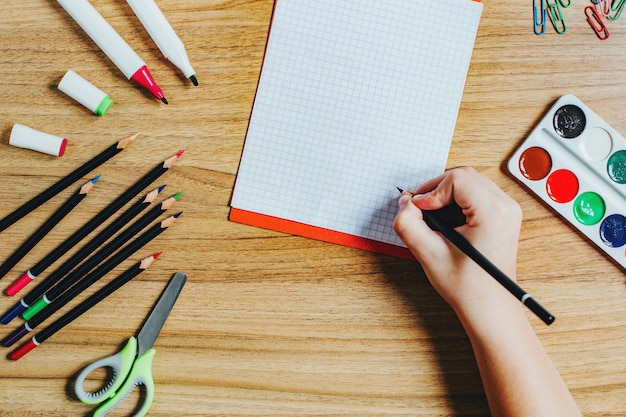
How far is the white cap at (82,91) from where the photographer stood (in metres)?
0.88

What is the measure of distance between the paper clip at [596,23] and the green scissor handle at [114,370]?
0.91 meters

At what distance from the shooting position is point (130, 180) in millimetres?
915

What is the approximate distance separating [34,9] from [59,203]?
0.31 m

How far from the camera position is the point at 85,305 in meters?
0.91

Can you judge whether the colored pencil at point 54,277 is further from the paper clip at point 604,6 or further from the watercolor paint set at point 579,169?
the paper clip at point 604,6

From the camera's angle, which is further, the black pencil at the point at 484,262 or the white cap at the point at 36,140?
the white cap at the point at 36,140

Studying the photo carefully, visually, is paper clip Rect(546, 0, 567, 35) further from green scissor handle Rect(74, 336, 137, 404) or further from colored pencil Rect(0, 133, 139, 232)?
green scissor handle Rect(74, 336, 137, 404)

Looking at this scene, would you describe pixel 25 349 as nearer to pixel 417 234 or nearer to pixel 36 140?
pixel 36 140

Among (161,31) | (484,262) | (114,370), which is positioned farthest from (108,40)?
(484,262)

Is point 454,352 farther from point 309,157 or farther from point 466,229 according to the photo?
point 309,157

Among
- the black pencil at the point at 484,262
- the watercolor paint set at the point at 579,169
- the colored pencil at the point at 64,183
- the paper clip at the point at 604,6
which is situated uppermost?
the paper clip at the point at 604,6

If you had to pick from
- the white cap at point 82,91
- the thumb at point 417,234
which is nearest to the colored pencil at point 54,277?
the white cap at point 82,91

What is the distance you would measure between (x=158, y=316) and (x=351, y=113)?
0.46 meters

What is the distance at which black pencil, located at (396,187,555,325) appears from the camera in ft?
2.49
